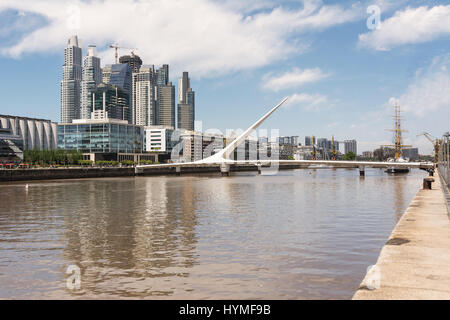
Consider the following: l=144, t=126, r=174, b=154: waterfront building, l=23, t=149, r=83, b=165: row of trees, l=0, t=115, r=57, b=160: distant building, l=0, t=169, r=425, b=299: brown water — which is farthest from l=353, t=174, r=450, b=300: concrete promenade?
l=144, t=126, r=174, b=154: waterfront building

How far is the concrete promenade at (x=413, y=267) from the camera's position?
22.1 feet

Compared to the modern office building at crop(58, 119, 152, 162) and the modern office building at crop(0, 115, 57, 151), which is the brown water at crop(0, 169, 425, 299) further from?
the modern office building at crop(0, 115, 57, 151)

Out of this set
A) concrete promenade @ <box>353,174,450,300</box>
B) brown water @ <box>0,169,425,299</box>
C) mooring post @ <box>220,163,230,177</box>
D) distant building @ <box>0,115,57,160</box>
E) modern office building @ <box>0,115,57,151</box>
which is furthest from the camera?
modern office building @ <box>0,115,57,151</box>

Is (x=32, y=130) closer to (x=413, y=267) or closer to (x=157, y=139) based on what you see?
(x=157, y=139)

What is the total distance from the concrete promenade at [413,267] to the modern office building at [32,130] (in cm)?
15964

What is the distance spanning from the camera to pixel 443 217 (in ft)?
53.8

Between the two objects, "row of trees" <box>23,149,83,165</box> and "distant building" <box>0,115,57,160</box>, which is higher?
"distant building" <box>0,115,57,160</box>

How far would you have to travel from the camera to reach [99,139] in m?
139

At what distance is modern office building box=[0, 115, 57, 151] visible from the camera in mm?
158750

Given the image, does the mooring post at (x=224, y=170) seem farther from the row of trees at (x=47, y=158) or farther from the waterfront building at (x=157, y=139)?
the waterfront building at (x=157, y=139)

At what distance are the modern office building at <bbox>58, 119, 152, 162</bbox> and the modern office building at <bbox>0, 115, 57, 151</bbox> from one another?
21640 mm

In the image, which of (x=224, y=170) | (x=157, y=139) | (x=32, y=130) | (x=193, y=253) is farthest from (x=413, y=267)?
(x=32, y=130)

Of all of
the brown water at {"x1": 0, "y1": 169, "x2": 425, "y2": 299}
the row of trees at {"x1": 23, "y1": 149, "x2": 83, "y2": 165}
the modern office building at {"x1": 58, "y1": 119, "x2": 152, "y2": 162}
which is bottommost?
the brown water at {"x1": 0, "y1": 169, "x2": 425, "y2": 299}

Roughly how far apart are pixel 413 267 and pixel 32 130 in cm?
18158
